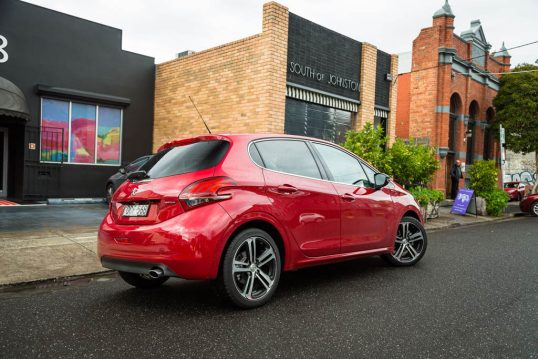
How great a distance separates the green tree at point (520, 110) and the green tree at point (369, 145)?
14316mm

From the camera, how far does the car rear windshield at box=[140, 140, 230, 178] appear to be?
3.97m

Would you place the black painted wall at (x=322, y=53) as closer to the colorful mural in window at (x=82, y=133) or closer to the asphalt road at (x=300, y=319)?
the colorful mural in window at (x=82, y=133)

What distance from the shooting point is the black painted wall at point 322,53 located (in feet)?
40.0

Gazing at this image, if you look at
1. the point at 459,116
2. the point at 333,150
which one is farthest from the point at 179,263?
the point at 459,116

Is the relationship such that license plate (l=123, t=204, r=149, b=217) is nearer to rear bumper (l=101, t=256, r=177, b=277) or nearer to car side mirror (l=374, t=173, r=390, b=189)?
rear bumper (l=101, t=256, r=177, b=277)

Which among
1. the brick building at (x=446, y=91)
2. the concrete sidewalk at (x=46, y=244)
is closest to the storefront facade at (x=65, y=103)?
the concrete sidewalk at (x=46, y=244)

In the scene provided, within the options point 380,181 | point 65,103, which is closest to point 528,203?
point 380,181

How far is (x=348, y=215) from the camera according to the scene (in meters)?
4.86

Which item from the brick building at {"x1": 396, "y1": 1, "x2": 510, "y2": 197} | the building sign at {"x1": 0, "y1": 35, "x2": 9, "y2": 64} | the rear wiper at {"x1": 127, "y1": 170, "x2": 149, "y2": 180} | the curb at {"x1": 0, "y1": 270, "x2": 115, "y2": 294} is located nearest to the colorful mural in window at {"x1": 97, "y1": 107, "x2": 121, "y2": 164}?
the building sign at {"x1": 0, "y1": 35, "x2": 9, "y2": 64}

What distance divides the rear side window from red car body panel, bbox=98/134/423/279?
0.09 meters

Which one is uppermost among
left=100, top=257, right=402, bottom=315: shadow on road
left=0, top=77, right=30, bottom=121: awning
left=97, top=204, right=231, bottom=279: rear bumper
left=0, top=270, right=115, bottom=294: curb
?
left=0, top=77, right=30, bottom=121: awning

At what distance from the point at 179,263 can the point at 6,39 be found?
471 inches

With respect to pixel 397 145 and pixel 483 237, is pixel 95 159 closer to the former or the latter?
pixel 397 145

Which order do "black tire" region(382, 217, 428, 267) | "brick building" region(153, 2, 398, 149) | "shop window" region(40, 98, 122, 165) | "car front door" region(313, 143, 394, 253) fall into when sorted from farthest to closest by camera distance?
"shop window" region(40, 98, 122, 165) < "brick building" region(153, 2, 398, 149) < "black tire" region(382, 217, 428, 267) < "car front door" region(313, 143, 394, 253)
